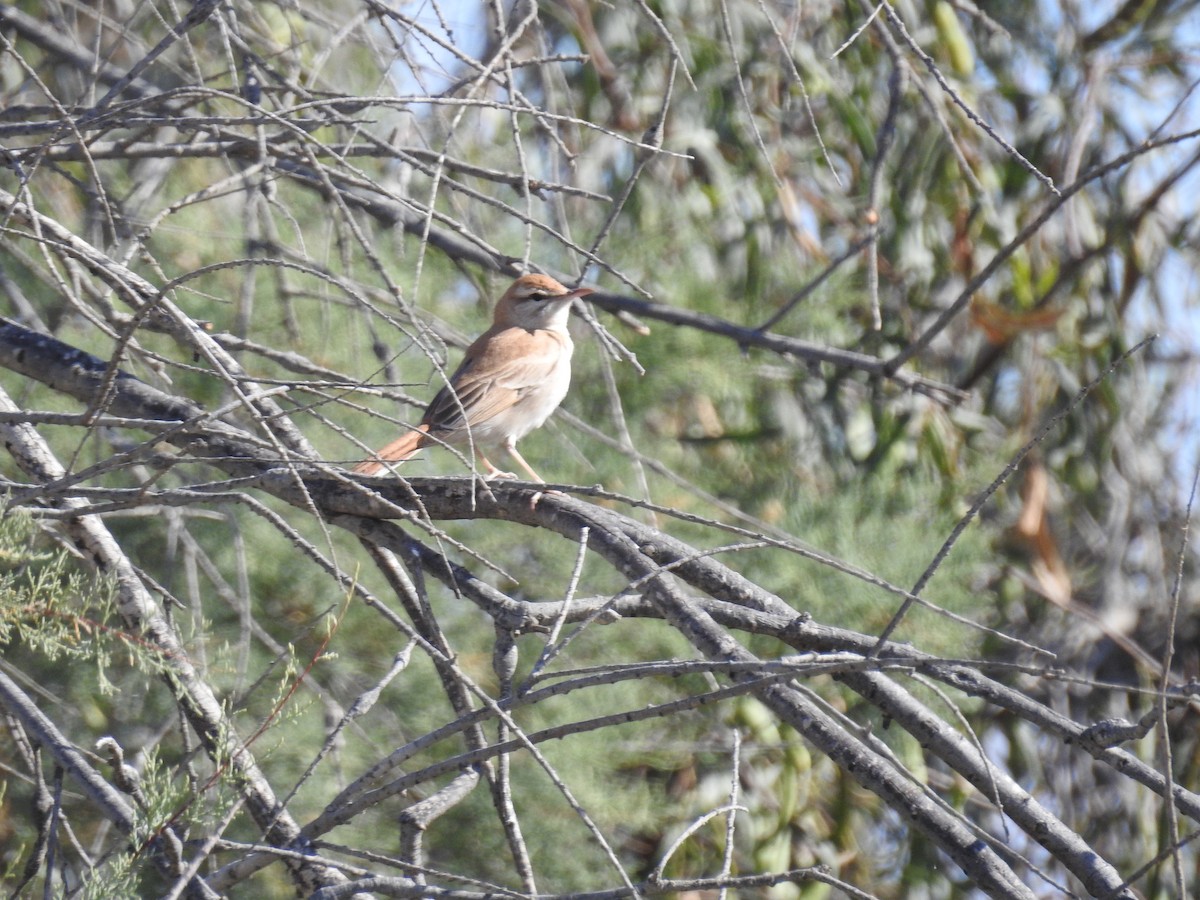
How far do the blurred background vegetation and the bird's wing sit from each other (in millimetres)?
210

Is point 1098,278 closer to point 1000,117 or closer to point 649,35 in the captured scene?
point 1000,117

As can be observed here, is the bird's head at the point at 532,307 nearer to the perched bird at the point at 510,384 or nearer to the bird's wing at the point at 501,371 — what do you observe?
the perched bird at the point at 510,384

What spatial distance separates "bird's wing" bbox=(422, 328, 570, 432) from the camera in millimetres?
4895

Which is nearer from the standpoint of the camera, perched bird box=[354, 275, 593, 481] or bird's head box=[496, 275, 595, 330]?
perched bird box=[354, 275, 593, 481]

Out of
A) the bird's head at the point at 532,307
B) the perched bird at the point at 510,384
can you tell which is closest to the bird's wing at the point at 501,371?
the perched bird at the point at 510,384

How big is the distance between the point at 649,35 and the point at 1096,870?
17.2ft

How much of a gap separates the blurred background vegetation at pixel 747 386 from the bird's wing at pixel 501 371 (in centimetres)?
21

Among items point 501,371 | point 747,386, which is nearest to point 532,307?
point 501,371

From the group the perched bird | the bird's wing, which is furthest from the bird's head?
the bird's wing

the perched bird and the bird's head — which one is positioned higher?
the bird's head

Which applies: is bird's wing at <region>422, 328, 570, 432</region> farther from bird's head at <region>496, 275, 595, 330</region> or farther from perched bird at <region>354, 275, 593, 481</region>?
bird's head at <region>496, 275, 595, 330</region>

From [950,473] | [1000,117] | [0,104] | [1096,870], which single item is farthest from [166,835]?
[1000,117]

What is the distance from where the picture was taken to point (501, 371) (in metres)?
4.93

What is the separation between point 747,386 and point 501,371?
1.52 meters
